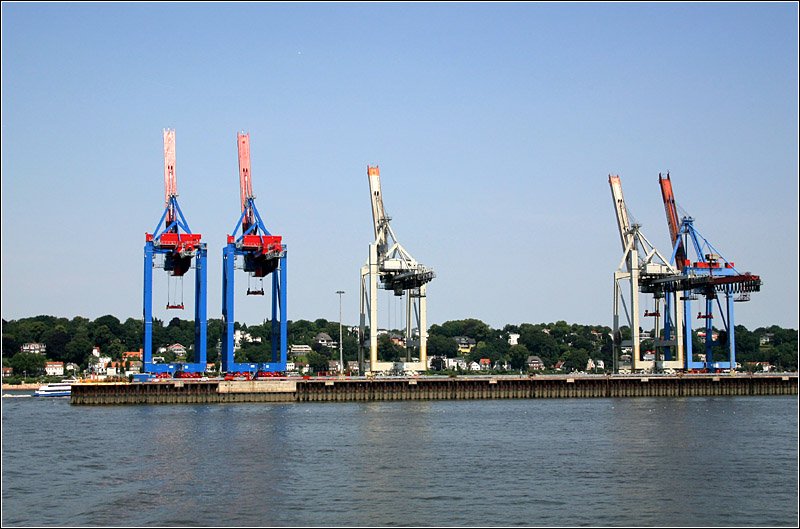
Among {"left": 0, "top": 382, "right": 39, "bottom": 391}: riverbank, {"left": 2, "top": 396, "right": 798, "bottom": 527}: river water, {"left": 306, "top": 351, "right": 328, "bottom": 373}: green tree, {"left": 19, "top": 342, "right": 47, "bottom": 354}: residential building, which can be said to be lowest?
{"left": 0, "top": 382, "right": 39, "bottom": 391}: riverbank

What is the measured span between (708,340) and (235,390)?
52.5 metres

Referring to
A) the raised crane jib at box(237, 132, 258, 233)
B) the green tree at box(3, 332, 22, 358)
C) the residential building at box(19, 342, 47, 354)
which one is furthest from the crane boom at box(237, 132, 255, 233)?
the residential building at box(19, 342, 47, 354)

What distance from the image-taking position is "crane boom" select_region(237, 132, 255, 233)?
93.2 metres

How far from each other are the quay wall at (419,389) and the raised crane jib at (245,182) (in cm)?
1454

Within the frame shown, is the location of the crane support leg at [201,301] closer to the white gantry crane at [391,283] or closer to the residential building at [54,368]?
the white gantry crane at [391,283]

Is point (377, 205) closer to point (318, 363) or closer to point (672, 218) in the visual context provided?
point (672, 218)

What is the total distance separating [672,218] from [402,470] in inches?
3041

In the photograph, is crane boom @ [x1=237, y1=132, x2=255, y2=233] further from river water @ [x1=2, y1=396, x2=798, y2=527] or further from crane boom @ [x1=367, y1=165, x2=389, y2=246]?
river water @ [x1=2, y1=396, x2=798, y2=527]

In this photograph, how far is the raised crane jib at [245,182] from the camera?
93062 mm

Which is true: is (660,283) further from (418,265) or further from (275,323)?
(275,323)

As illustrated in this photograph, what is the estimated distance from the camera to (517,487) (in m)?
36.2

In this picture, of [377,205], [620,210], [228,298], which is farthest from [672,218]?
[228,298]

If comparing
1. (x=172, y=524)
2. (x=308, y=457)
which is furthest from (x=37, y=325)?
(x=172, y=524)

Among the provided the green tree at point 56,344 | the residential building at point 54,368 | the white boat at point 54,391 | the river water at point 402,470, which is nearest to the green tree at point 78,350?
the green tree at point 56,344
